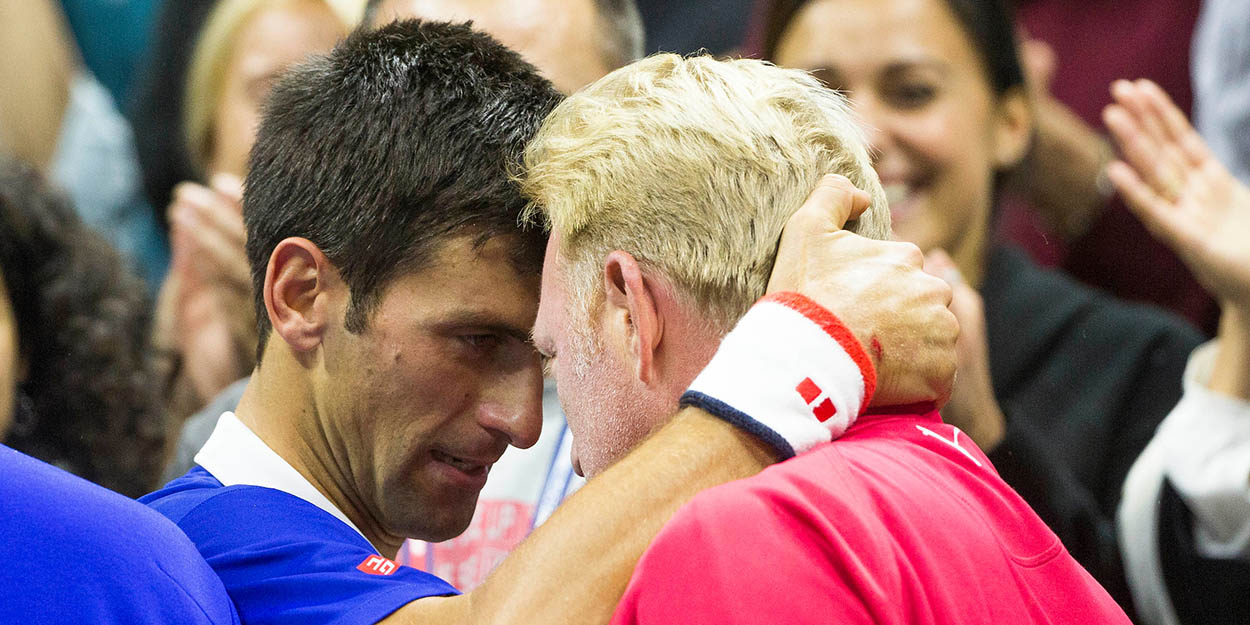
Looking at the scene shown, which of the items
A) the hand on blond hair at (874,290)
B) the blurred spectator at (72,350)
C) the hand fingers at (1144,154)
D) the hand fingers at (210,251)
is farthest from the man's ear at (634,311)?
the hand fingers at (210,251)

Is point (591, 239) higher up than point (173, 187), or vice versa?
point (591, 239)

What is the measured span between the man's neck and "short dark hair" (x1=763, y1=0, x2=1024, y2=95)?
200 cm

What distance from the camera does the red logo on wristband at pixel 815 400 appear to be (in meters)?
1.49

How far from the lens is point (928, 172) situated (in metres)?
3.38

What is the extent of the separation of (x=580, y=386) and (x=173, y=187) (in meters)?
3.01

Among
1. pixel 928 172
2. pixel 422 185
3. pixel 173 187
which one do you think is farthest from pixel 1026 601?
pixel 173 187

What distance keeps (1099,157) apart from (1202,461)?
138cm

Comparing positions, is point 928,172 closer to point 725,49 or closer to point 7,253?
point 725,49

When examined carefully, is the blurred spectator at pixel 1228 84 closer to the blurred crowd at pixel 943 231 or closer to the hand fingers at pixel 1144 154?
the blurred crowd at pixel 943 231

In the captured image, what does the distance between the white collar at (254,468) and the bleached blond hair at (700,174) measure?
0.50m

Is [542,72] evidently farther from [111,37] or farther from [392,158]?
[111,37]

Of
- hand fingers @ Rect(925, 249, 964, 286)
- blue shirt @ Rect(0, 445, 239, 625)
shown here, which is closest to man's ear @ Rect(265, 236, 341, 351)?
blue shirt @ Rect(0, 445, 239, 625)

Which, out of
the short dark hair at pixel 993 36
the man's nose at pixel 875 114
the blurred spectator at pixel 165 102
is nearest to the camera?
the man's nose at pixel 875 114

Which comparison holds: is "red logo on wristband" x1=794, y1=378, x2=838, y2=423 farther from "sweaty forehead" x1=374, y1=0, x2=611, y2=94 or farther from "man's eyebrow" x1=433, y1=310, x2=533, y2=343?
"sweaty forehead" x1=374, y1=0, x2=611, y2=94
